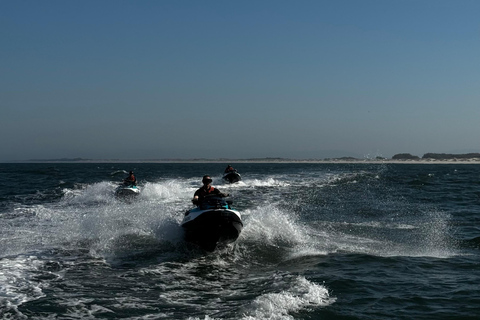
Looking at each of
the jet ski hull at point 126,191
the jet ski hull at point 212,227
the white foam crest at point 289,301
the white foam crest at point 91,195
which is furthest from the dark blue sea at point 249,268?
the jet ski hull at point 126,191

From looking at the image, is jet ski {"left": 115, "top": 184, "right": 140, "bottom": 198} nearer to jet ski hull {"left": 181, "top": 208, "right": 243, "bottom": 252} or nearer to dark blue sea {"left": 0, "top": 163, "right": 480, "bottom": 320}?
dark blue sea {"left": 0, "top": 163, "right": 480, "bottom": 320}

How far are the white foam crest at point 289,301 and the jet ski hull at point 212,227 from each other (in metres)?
3.21

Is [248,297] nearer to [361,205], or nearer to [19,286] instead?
[19,286]

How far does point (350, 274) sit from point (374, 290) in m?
1.18

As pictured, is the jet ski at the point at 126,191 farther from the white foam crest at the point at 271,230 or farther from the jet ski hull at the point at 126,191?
the white foam crest at the point at 271,230

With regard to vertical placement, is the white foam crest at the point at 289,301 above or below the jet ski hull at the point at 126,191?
below

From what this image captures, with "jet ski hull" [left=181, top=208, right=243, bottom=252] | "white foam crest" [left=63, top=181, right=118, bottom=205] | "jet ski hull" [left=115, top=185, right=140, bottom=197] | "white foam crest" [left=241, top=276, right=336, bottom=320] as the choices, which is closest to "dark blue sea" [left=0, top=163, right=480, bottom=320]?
"white foam crest" [left=241, top=276, right=336, bottom=320]

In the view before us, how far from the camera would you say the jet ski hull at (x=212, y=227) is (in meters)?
11.6

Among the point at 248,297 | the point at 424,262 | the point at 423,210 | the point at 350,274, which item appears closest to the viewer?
the point at 248,297

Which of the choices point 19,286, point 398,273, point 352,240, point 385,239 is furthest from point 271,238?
point 19,286

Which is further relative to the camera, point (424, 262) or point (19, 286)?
point (424, 262)

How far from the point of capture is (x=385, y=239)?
47.3 feet

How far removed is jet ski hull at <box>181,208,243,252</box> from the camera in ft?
38.1

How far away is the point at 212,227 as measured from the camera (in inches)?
456
